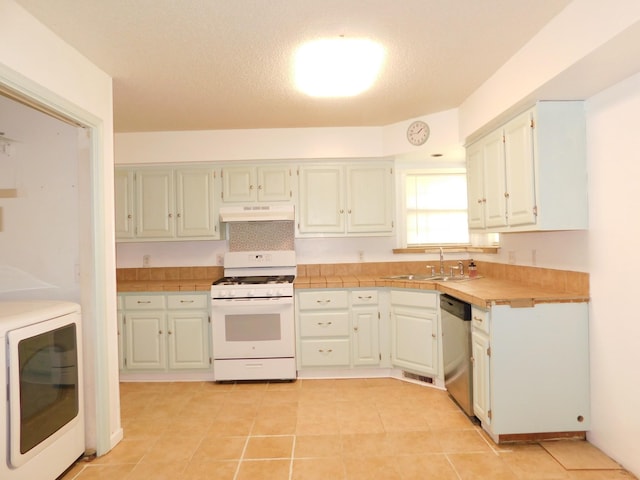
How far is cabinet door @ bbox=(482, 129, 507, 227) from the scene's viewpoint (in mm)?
2859

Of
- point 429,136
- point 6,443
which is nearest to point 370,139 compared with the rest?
point 429,136

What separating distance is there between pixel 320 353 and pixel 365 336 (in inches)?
17.4

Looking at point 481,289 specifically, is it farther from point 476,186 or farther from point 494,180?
point 476,186

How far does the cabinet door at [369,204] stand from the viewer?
4027 mm

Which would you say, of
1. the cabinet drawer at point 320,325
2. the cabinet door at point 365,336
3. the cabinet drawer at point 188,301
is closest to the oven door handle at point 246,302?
the cabinet drawer at point 188,301

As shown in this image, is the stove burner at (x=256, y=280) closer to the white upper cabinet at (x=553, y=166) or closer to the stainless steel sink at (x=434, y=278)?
the stainless steel sink at (x=434, y=278)

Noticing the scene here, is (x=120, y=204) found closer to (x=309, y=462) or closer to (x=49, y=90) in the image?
(x=49, y=90)

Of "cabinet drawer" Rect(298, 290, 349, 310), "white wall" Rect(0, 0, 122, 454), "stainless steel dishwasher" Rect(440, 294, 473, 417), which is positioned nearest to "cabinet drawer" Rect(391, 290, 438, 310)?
"stainless steel dishwasher" Rect(440, 294, 473, 417)

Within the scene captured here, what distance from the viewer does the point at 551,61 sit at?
2131mm

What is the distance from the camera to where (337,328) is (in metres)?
3.77

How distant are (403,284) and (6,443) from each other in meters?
2.83

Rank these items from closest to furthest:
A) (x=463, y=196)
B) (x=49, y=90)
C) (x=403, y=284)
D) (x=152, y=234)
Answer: (x=49, y=90)
(x=403, y=284)
(x=152, y=234)
(x=463, y=196)

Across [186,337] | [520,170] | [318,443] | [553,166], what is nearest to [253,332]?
[186,337]

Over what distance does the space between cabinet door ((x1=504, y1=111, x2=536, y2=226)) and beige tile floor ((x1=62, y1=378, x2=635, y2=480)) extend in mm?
1405
